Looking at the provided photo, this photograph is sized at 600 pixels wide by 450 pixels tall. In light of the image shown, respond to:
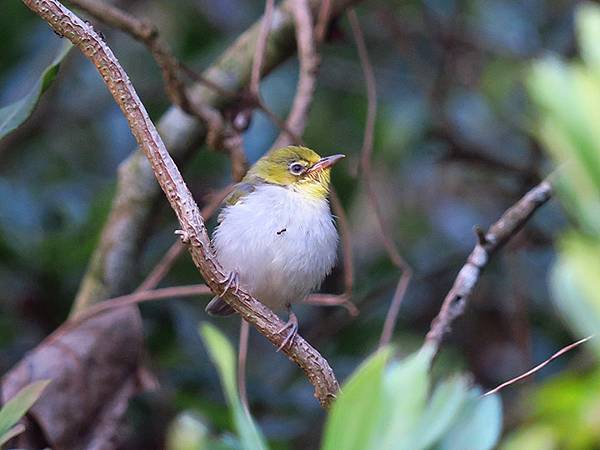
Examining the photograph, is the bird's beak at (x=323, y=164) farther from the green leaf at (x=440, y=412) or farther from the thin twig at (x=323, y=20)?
the green leaf at (x=440, y=412)

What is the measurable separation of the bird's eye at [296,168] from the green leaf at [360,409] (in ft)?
9.06

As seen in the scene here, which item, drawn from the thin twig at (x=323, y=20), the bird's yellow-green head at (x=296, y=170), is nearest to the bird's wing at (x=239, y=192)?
the bird's yellow-green head at (x=296, y=170)

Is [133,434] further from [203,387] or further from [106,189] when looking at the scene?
[106,189]

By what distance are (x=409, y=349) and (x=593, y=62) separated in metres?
3.82

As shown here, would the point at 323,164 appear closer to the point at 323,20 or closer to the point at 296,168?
the point at 296,168

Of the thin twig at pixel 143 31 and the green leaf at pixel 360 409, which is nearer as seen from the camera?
the green leaf at pixel 360 409

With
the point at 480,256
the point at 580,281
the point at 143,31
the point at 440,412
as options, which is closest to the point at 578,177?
the point at 580,281

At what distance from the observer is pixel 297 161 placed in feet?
13.9

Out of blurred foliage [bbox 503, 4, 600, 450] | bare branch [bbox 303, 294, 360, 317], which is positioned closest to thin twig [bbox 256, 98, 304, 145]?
bare branch [bbox 303, 294, 360, 317]

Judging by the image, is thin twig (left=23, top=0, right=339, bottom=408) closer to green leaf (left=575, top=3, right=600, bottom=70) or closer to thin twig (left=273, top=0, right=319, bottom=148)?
green leaf (left=575, top=3, right=600, bottom=70)

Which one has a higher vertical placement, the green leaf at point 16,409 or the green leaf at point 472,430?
the green leaf at point 472,430

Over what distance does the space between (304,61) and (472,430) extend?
8.42 feet

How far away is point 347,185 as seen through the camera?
5227 millimetres

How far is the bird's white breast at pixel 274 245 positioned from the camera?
372 cm
